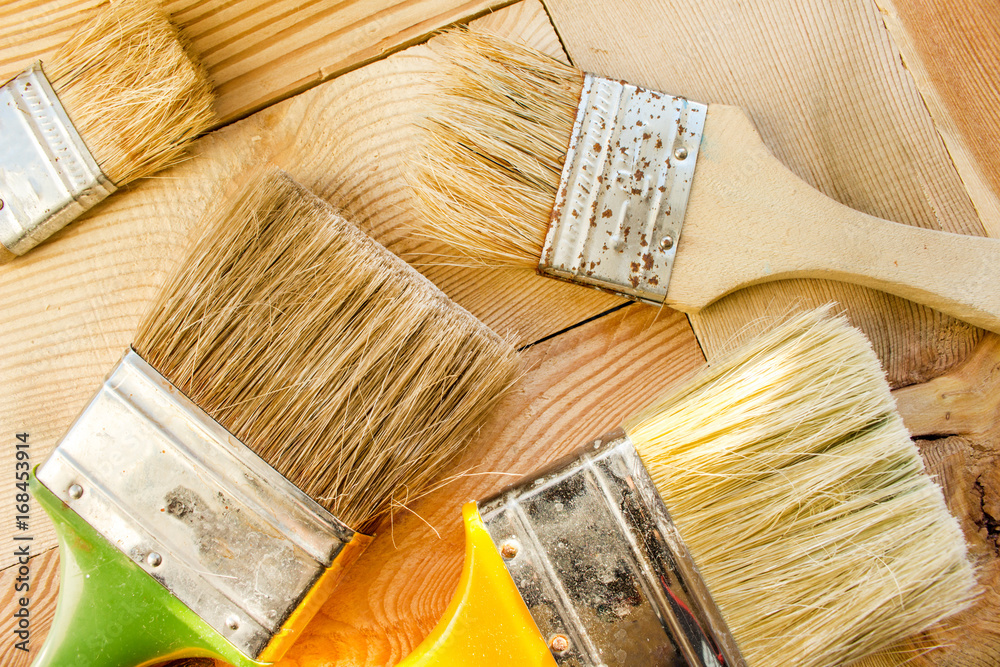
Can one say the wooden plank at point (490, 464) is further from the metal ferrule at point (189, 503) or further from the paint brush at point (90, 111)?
the paint brush at point (90, 111)

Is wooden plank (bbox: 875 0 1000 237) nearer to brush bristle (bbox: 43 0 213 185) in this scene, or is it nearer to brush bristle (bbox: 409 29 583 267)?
brush bristle (bbox: 409 29 583 267)

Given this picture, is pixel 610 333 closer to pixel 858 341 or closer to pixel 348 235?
pixel 858 341

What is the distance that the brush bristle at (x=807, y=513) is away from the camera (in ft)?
3.41

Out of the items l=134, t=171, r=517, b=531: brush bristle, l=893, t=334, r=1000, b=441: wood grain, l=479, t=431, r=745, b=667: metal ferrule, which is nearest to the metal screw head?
l=479, t=431, r=745, b=667: metal ferrule

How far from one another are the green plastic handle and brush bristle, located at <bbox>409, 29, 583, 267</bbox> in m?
0.83

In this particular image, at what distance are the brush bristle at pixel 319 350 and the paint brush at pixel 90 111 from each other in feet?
0.88

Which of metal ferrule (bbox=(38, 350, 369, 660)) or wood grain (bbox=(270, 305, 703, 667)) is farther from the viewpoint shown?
wood grain (bbox=(270, 305, 703, 667))

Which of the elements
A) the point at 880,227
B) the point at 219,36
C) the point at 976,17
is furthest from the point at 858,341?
the point at 219,36

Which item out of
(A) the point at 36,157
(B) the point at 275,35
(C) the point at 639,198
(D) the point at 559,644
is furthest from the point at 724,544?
(A) the point at 36,157

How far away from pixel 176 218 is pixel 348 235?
45 cm

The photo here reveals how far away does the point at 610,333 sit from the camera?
142 centimetres

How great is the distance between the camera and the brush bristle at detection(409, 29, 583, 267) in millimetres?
1268

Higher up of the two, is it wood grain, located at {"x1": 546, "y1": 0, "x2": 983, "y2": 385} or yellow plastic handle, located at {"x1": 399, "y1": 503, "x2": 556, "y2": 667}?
wood grain, located at {"x1": 546, "y1": 0, "x2": 983, "y2": 385}

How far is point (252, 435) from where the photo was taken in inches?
45.3
